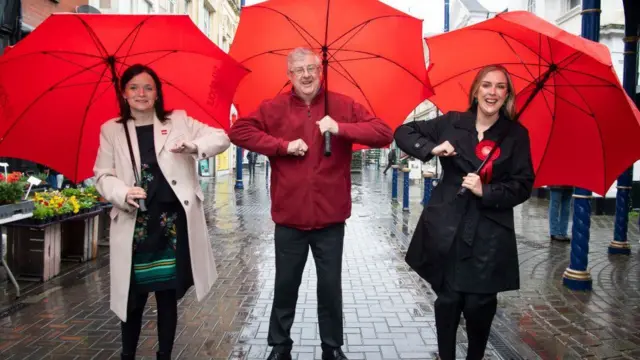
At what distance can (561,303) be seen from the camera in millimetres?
5406

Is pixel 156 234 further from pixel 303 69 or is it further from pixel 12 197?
pixel 12 197

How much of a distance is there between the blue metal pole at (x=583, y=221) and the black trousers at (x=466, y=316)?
3192mm

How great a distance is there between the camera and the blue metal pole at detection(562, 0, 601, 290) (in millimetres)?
5676

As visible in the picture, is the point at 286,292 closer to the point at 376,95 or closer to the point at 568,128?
the point at 376,95

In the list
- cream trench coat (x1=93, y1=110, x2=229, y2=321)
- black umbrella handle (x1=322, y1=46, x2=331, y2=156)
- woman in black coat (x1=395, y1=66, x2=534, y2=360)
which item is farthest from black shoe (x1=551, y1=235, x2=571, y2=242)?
cream trench coat (x1=93, y1=110, x2=229, y2=321)

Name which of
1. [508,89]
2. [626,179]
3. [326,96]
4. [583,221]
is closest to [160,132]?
[326,96]

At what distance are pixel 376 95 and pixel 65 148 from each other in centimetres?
219

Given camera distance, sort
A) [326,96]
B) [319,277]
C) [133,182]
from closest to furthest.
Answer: [133,182] → [326,96] → [319,277]

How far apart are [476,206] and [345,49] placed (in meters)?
1.47

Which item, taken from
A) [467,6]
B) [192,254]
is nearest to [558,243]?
[192,254]

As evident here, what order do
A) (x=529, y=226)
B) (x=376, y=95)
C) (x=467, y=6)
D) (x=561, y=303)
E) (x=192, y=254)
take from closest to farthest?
(x=192, y=254)
(x=376, y=95)
(x=561, y=303)
(x=529, y=226)
(x=467, y=6)

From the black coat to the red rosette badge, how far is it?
0.02 meters

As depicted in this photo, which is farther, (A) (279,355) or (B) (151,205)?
(A) (279,355)

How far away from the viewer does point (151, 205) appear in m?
3.19
